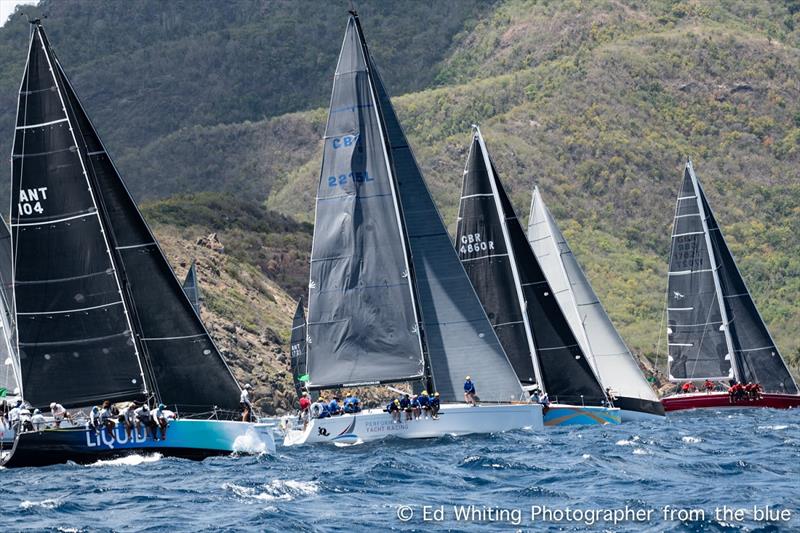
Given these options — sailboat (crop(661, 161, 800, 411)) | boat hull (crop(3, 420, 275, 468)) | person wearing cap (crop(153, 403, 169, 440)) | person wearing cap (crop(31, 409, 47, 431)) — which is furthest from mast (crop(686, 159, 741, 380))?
person wearing cap (crop(31, 409, 47, 431))

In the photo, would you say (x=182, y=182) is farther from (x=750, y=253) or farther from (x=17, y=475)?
(x=17, y=475)

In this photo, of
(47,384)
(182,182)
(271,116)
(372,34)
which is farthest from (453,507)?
(372,34)

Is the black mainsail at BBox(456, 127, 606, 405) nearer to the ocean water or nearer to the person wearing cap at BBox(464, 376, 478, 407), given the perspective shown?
the person wearing cap at BBox(464, 376, 478, 407)

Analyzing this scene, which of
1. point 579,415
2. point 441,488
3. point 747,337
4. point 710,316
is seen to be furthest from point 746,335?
point 441,488

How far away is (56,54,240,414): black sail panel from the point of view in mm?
33094

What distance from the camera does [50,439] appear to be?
31.4 metres

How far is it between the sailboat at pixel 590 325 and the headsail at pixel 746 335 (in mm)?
8329

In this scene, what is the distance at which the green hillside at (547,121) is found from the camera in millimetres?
119875

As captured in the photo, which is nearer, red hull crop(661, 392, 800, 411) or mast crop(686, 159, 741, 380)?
red hull crop(661, 392, 800, 411)

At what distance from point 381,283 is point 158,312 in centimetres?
580

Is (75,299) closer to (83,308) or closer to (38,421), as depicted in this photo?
(83,308)

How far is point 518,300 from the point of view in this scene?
42812 mm

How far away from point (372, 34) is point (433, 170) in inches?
2431

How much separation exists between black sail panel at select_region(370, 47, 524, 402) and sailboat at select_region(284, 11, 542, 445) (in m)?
0.02
